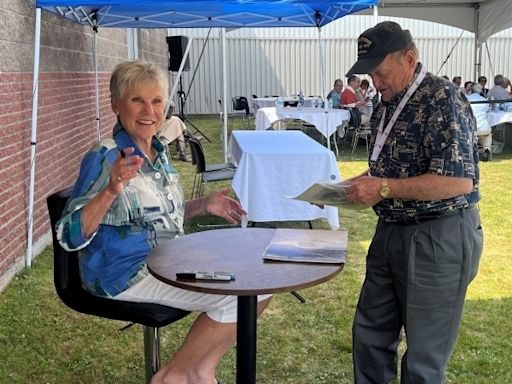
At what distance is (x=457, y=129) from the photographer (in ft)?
6.37

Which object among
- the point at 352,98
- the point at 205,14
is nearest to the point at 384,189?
the point at 205,14

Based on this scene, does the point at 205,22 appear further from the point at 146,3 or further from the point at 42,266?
the point at 42,266

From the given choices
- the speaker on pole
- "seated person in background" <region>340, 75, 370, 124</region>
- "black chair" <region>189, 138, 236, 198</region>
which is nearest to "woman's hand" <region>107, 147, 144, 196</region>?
"black chair" <region>189, 138, 236, 198</region>

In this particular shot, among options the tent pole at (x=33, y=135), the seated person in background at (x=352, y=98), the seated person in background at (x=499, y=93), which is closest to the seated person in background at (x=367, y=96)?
the seated person in background at (x=352, y=98)

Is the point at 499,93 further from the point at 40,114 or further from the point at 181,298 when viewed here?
the point at 181,298

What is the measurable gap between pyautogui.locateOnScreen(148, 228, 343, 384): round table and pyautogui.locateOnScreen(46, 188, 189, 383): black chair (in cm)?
25

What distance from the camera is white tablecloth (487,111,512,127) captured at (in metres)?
9.35

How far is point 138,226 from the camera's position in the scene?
7.07 feet

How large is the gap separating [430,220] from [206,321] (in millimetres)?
869

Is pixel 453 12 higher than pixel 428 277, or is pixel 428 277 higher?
pixel 453 12

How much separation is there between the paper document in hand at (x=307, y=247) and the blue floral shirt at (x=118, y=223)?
17.4 inches

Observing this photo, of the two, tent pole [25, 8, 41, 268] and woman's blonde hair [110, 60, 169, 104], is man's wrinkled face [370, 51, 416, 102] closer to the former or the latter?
woman's blonde hair [110, 60, 169, 104]

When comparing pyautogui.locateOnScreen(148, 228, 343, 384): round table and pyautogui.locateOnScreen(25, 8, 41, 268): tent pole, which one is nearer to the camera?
pyautogui.locateOnScreen(148, 228, 343, 384): round table

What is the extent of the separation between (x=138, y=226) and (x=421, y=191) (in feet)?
3.25
